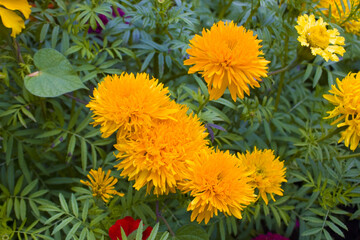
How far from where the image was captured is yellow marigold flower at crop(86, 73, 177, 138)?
88cm

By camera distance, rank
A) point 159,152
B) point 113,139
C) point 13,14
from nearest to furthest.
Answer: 1. point 159,152
2. point 13,14
3. point 113,139

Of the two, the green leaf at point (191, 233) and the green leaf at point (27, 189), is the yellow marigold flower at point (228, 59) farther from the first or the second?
the green leaf at point (27, 189)

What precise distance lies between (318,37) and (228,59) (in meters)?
0.42

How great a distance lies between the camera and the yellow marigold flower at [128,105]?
88 cm

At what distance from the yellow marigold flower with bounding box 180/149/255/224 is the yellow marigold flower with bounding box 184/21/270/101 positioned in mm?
185

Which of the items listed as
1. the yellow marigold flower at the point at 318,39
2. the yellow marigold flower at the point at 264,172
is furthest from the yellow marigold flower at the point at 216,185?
the yellow marigold flower at the point at 318,39

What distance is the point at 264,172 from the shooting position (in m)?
1.05

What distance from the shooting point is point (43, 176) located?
1572mm

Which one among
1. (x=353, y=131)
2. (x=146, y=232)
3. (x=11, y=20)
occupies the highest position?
(x=353, y=131)

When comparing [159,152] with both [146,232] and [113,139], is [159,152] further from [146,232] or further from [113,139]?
[113,139]

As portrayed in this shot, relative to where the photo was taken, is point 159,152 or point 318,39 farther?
point 318,39

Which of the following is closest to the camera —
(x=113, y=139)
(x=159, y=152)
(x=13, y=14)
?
(x=159, y=152)

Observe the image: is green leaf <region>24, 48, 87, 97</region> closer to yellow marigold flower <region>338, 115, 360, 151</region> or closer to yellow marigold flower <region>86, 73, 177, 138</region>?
yellow marigold flower <region>86, 73, 177, 138</region>

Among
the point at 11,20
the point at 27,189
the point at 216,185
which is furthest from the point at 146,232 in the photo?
the point at 11,20
